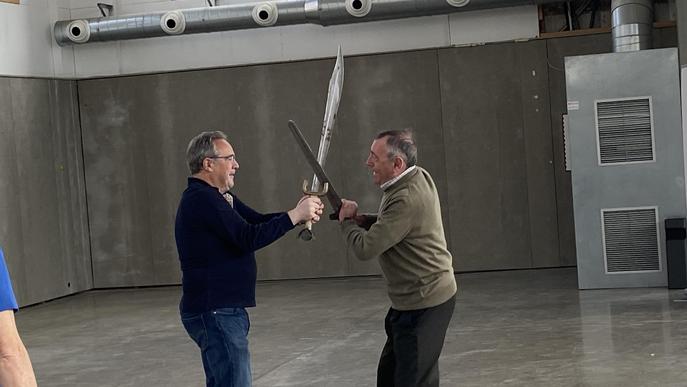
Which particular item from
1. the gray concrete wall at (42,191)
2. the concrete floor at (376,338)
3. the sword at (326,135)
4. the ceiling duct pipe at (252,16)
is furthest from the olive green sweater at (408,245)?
the gray concrete wall at (42,191)

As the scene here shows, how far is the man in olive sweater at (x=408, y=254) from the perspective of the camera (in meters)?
4.23

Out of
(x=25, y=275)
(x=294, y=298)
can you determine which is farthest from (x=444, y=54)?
(x=25, y=275)

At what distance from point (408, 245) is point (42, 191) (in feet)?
30.5

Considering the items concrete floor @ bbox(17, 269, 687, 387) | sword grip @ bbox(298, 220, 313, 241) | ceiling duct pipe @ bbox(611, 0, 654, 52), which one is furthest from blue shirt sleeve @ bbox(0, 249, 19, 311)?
ceiling duct pipe @ bbox(611, 0, 654, 52)

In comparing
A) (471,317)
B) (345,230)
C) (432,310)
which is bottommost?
(471,317)

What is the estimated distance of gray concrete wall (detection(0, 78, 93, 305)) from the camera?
1209 cm

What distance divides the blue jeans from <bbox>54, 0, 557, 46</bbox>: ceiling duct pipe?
7975mm

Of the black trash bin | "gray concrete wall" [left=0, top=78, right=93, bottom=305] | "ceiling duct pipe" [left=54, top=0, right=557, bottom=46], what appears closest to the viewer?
the black trash bin

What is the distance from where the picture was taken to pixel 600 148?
33.0 feet

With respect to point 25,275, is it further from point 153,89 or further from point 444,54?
point 444,54

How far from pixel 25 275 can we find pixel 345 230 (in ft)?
29.0

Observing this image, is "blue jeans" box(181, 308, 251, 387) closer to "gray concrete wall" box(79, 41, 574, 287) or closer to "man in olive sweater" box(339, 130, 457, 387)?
"man in olive sweater" box(339, 130, 457, 387)

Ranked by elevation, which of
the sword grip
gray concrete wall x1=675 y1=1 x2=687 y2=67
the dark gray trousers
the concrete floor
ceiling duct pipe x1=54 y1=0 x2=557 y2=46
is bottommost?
the concrete floor

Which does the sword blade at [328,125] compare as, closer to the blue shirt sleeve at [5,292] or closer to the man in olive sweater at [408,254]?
the man in olive sweater at [408,254]
